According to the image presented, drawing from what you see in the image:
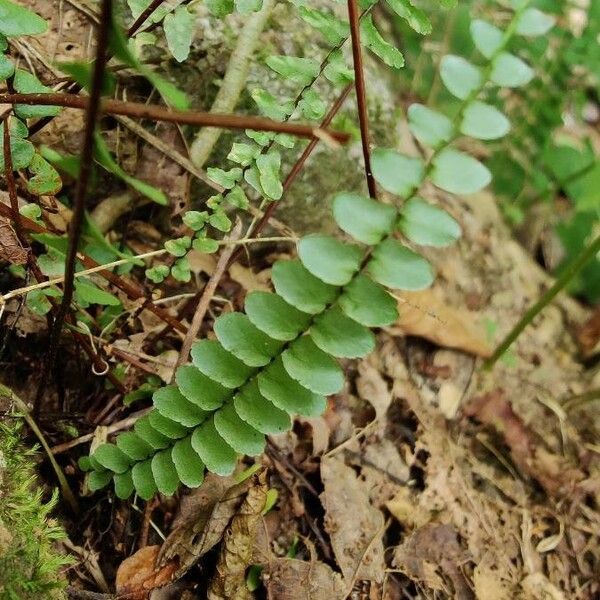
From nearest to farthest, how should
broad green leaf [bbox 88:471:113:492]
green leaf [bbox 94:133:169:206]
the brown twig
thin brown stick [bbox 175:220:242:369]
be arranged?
the brown twig, green leaf [bbox 94:133:169:206], broad green leaf [bbox 88:471:113:492], thin brown stick [bbox 175:220:242:369]

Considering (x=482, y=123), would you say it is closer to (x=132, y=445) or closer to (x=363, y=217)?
(x=363, y=217)

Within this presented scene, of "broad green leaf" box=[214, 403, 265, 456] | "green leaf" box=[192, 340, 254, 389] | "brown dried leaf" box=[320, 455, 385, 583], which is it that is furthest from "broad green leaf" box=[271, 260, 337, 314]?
"brown dried leaf" box=[320, 455, 385, 583]

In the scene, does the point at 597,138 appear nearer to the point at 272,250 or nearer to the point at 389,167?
the point at 272,250

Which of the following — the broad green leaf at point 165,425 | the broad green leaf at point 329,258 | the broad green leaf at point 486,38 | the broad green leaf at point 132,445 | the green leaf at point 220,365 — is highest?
the broad green leaf at point 486,38

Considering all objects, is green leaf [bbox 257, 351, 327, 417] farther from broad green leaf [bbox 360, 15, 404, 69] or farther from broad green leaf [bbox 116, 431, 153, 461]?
broad green leaf [bbox 360, 15, 404, 69]

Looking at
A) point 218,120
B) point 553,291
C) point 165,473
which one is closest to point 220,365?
point 165,473

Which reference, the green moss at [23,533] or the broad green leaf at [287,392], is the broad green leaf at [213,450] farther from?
the green moss at [23,533]

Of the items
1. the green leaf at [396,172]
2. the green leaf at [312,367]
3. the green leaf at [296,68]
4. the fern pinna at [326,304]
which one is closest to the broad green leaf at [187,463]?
the fern pinna at [326,304]

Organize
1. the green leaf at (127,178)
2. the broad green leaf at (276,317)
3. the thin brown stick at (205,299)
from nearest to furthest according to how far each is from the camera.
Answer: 1. the green leaf at (127,178)
2. the broad green leaf at (276,317)
3. the thin brown stick at (205,299)
